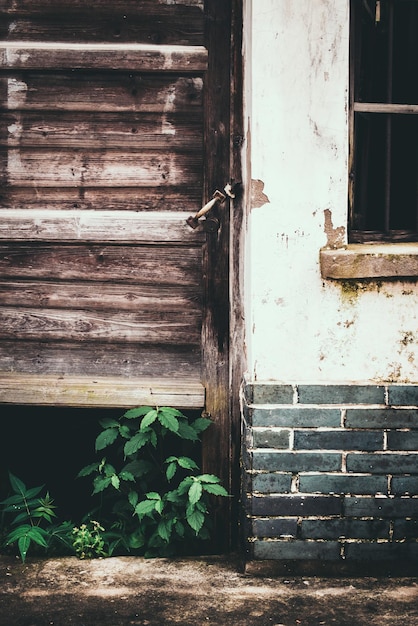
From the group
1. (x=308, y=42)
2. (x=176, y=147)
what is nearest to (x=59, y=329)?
(x=176, y=147)

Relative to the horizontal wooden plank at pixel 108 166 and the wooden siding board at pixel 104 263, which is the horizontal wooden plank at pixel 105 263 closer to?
the wooden siding board at pixel 104 263

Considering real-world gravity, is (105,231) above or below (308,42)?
below

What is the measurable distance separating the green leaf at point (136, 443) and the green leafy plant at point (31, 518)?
48 centimetres

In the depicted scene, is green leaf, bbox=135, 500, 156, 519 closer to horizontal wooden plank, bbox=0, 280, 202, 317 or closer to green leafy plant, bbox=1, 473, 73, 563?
green leafy plant, bbox=1, 473, 73, 563

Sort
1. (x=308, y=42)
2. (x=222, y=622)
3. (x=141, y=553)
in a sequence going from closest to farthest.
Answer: (x=222, y=622) < (x=308, y=42) < (x=141, y=553)

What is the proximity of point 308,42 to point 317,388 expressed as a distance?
1.36 m

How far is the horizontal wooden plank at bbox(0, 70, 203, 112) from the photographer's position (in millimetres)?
3143

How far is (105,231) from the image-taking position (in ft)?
10.4

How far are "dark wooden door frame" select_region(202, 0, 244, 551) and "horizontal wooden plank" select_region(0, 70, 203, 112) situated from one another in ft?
0.35

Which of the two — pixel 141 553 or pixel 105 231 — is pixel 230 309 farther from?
pixel 141 553

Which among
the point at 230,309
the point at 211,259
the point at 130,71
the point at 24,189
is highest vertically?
the point at 130,71

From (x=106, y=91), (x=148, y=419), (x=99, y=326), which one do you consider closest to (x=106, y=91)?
(x=106, y=91)

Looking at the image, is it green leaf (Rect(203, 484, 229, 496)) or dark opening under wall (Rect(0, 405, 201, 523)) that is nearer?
green leaf (Rect(203, 484, 229, 496))

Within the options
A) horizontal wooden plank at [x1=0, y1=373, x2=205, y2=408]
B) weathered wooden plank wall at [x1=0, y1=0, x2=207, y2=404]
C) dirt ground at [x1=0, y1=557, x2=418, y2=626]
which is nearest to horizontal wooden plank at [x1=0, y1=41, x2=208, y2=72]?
weathered wooden plank wall at [x1=0, y1=0, x2=207, y2=404]
